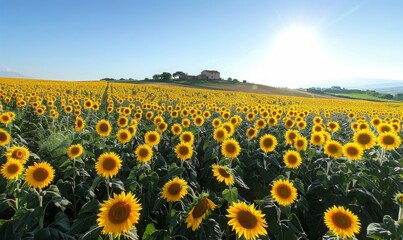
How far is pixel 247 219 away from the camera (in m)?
2.58

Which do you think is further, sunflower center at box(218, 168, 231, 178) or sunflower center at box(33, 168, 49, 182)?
sunflower center at box(218, 168, 231, 178)

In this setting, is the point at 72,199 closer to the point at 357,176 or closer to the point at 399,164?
the point at 357,176

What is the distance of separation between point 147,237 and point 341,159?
447 cm

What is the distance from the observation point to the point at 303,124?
890 centimetres

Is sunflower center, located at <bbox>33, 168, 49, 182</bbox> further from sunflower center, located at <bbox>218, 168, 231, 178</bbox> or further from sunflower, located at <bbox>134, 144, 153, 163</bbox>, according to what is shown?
sunflower center, located at <bbox>218, 168, 231, 178</bbox>

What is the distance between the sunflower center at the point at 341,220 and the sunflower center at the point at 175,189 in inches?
64.1

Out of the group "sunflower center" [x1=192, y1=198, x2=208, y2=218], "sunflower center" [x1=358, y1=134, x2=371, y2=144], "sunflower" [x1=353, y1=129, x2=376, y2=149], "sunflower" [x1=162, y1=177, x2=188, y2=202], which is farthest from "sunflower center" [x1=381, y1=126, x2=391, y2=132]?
"sunflower center" [x1=192, y1=198, x2=208, y2=218]

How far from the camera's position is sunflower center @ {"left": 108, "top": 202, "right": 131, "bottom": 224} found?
246 cm

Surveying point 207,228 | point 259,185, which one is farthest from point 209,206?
point 259,185

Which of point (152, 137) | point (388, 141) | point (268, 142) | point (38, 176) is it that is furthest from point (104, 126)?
point (388, 141)

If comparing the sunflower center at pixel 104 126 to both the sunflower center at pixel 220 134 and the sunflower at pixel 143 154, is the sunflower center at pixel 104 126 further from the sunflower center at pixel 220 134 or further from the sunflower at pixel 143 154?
the sunflower center at pixel 220 134

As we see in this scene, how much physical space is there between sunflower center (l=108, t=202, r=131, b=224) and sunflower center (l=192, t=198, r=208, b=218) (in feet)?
2.29

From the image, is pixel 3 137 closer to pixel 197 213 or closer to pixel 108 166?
pixel 108 166

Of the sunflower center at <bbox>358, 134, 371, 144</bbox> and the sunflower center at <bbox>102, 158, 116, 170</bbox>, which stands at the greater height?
the sunflower center at <bbox>358, 134, 371, 144</bbox>
